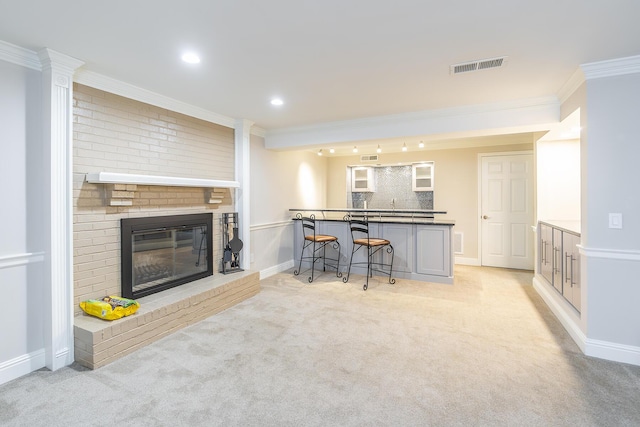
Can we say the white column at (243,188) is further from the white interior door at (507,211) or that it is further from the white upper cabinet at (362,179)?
the white interior door at (507,211)

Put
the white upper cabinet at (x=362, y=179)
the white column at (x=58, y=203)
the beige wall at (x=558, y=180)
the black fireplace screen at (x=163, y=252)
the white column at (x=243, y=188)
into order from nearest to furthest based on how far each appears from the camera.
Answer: the white column at (x=58, y=203)
the black fireplace screen at (x=163, y=252)
the beige wall at (x=558, y=180)
the white column at (x=243, y=188)
the white upper cabinet at (x=362, y=179)

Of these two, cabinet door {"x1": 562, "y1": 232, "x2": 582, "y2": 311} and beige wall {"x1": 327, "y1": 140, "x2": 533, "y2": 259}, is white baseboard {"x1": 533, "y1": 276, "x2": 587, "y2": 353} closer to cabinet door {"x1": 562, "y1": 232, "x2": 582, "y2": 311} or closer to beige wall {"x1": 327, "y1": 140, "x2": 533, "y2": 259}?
cabinet door {"x1": 562, "y1": 232, "x2": 582, "y2": 311}

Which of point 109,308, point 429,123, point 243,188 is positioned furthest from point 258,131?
point 109,308

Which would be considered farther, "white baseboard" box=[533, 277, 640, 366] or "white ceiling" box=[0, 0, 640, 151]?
"white baseboard" box=[533, 277, 640, 366]

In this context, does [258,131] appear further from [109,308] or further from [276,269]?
Answer: [109,308]

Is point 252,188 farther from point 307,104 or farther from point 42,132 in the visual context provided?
point 42,132

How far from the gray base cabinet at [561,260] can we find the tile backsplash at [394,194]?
2.42 metres

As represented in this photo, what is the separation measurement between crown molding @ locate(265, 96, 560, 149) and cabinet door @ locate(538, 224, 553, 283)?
1411 mm

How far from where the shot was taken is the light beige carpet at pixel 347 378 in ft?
6.12

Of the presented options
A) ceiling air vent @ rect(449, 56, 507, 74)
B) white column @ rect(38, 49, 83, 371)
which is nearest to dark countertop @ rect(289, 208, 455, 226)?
ceiling air vent @ rect(449, 56, 507, 74)

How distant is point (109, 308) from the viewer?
2578mm

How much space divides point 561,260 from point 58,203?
4.89 meters

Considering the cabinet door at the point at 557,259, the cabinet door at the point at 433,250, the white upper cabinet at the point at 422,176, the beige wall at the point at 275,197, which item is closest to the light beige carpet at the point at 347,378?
the cabinet door at the point at 557,259

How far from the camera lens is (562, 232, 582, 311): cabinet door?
9.65ft
